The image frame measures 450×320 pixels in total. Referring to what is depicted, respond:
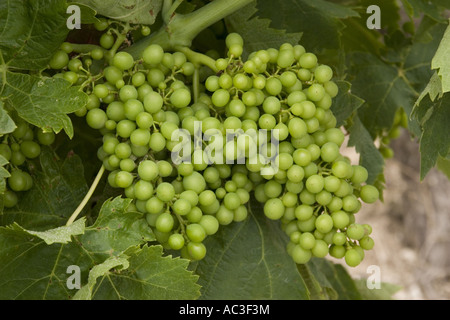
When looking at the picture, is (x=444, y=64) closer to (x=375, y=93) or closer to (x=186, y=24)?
(x=186, y=24)

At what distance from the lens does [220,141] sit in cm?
85

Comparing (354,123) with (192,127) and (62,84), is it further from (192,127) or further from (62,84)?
(62,84)

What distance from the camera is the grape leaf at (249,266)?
1065mm

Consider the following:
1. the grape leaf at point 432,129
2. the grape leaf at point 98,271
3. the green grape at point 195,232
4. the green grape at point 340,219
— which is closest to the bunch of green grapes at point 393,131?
the grape leaf at point 432,129

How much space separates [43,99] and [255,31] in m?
0.37

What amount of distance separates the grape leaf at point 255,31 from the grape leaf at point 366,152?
0.27 m

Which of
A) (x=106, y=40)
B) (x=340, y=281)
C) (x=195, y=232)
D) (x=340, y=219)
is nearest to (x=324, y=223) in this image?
(x=340, y=219)

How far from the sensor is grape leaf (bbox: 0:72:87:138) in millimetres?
838

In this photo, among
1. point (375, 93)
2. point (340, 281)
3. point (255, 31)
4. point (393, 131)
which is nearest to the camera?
point (255, 31)

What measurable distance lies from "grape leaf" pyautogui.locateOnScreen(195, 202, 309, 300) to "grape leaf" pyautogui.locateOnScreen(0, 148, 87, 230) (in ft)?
0.78

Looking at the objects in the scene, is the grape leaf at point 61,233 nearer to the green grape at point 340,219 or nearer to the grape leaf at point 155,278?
the grape leaf at point 155,278

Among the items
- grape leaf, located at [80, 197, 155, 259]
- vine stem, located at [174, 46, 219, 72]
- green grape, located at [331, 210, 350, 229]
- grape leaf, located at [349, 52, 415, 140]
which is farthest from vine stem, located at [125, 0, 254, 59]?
grape leaf, located at [349, 52, 415, 140]

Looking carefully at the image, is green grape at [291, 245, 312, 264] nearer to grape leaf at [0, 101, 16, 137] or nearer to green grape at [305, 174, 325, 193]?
green grape at [305, 174, 325, 193]

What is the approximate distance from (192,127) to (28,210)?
0.31 meters
